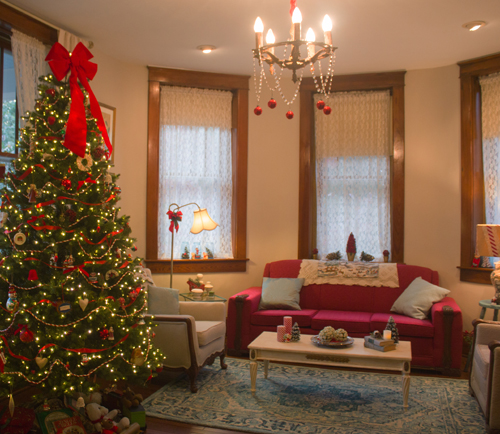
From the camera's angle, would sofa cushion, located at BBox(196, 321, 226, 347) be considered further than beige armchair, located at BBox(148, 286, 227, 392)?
Yes

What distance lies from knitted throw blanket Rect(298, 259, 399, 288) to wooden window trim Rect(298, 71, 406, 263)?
0.35 m

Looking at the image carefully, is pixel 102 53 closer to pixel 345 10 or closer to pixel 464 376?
pixel 345 10

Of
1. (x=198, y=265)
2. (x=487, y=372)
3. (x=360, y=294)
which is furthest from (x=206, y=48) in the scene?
(x=487, y=372)

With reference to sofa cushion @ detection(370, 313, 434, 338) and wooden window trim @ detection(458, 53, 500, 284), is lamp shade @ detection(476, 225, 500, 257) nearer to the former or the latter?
wooden window trim @ detection(458, 53, 500, 284)

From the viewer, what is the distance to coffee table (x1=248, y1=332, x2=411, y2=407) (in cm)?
349

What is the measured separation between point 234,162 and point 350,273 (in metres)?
1.98

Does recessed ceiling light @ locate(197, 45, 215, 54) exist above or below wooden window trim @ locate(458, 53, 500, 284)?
above

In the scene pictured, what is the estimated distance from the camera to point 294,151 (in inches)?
233

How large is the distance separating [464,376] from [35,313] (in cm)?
373

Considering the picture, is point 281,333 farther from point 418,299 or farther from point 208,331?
point 418,299

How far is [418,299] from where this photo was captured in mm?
4707

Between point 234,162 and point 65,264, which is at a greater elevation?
point 234,162

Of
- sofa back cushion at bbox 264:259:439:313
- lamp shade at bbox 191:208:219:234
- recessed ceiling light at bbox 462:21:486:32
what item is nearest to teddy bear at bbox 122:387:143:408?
lamp shade at bbox 191:208:219:234

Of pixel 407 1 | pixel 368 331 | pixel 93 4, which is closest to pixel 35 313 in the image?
pixel 93 4
